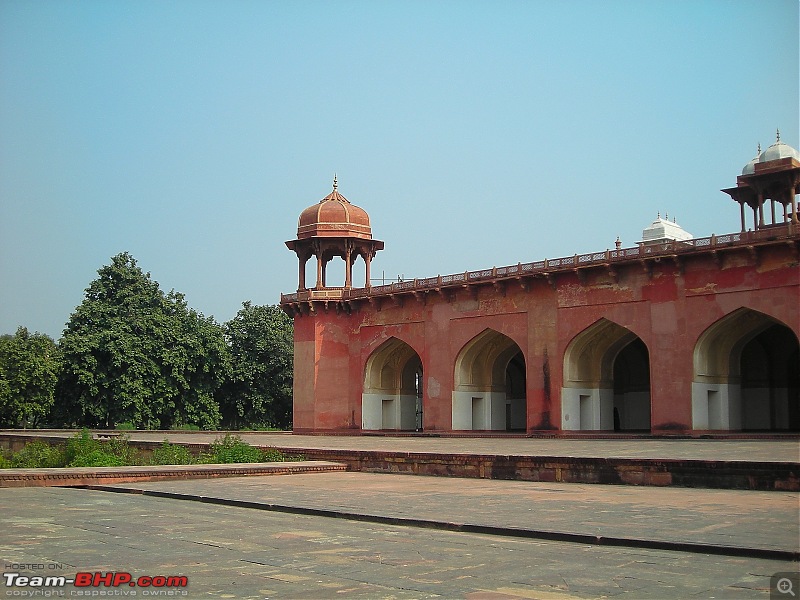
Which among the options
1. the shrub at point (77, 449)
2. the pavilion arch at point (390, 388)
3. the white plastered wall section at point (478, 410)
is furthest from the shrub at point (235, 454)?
the pavilion arch at point (390, 388)

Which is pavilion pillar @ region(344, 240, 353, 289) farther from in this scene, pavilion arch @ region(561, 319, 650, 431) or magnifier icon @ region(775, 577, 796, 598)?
magnifier icon @ region(775, 577, 796, 598)

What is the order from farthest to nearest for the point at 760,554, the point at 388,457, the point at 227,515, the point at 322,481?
the point at 388,457, the point at 322,481, the point at 227,515, the point at 760,554

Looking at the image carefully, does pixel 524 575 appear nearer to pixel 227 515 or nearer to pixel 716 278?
pixel 227 515

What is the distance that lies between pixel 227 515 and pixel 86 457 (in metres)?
5.36

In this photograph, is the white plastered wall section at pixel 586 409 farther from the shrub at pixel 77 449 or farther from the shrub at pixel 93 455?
the shrub at pixel 77 449

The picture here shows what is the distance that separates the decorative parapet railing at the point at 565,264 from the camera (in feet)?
54.9

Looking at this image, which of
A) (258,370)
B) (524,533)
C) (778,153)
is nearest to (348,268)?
(258,370)

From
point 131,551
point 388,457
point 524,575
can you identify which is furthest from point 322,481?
point 524,575

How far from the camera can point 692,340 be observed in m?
17.6

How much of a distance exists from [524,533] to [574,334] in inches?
580

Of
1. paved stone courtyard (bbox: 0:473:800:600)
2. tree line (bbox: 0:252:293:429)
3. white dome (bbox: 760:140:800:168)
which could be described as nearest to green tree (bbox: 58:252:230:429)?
tree line (bbox: 0:252:293:429)

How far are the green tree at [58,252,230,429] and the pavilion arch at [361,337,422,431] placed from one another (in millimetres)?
5806

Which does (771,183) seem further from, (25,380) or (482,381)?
(25,380)

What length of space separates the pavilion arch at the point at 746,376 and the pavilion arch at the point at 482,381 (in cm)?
502
